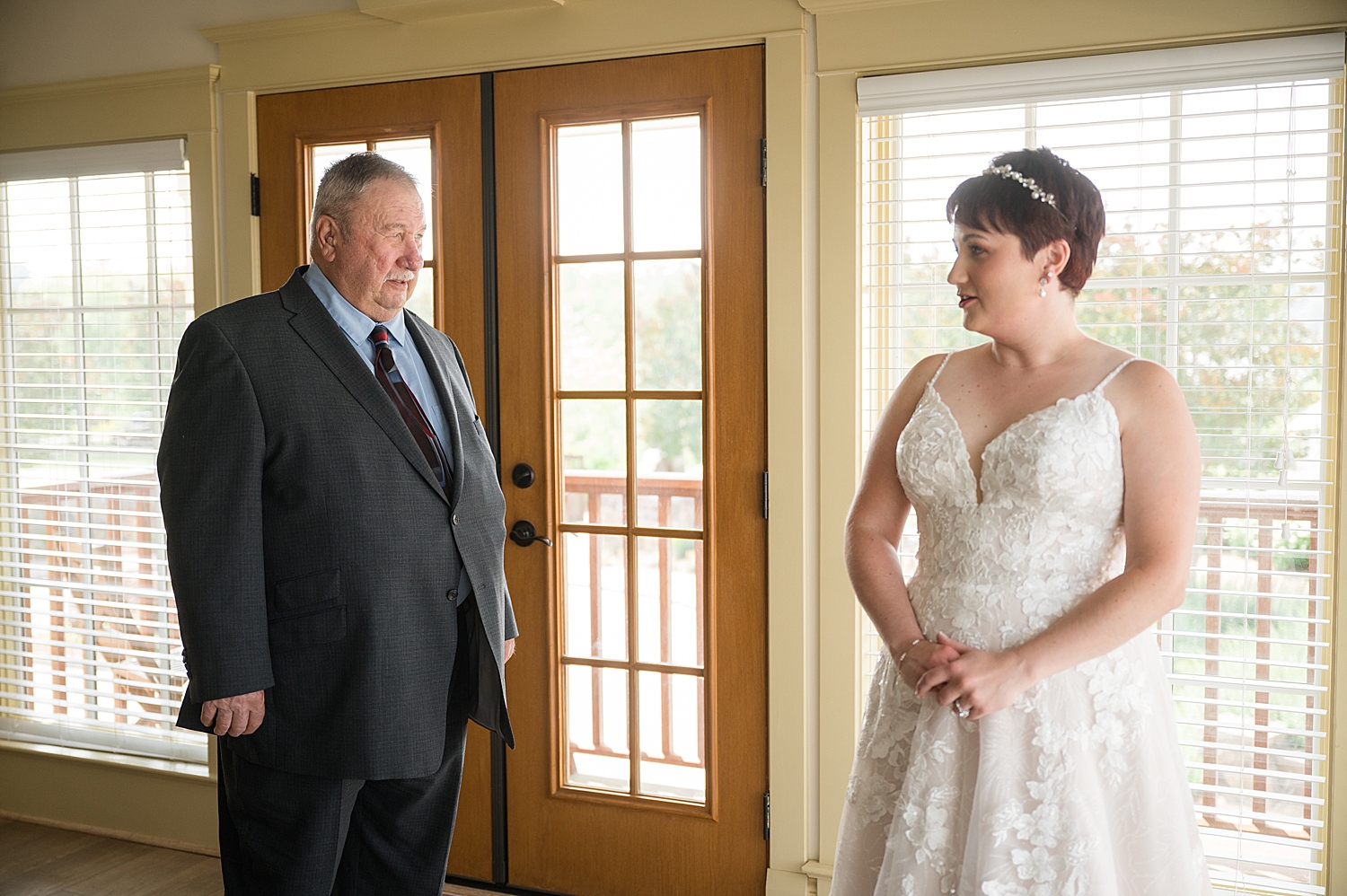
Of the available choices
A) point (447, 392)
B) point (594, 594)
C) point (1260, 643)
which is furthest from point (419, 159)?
point (1260, 643)

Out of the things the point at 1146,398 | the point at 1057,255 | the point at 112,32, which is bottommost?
the point at 1146,398

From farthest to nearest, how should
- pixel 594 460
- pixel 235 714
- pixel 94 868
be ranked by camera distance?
pixel 94 868, pixel 594 460, pixel 235 714

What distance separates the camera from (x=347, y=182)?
1.83m

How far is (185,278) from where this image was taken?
2.95 meters

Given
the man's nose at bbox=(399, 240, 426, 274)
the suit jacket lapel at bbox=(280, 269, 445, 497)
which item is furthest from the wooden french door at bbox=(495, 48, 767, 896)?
the suit jacket lapel at bbox=(280, 269, 445, 497)

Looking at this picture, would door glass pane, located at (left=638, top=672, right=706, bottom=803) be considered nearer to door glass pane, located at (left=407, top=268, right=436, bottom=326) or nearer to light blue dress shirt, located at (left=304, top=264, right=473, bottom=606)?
light blue dress shirt, located at (left=304, top=264, right=473, bottom=606)

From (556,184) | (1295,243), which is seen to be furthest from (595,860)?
(1295,243)

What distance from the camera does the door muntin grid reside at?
2.53 m

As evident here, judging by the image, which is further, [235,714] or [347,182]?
→ [347,182]

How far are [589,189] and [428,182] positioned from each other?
459 mm

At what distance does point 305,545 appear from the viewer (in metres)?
1.71

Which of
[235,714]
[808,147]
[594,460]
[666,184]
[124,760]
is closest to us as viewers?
[235,714]

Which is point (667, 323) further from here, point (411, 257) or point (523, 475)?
point (411, 257)

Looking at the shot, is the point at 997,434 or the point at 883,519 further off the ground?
the point at 997,434
